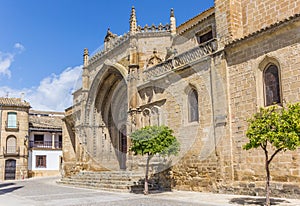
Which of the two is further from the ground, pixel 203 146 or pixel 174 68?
pixel 174 68

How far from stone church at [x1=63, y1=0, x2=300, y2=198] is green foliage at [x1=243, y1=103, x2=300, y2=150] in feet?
6.59

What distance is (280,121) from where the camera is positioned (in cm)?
912

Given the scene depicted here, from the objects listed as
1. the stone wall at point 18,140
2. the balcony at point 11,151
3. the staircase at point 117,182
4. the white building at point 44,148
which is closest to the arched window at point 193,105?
the staircase at point 117,182

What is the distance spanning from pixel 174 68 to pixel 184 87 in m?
1.14

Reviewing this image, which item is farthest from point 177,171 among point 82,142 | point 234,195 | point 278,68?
point 82,142

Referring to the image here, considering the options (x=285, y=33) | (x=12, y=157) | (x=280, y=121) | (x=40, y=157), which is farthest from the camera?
(x=40, y=157)

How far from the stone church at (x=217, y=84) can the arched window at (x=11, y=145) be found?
18514 mm

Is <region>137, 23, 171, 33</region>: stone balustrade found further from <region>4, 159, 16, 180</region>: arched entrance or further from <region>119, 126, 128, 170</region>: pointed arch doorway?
<region>4, 159, 16, 180</region>: arched entrance

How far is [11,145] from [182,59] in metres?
25.8

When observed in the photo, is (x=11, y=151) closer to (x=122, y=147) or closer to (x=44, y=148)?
(x=44, y=148)

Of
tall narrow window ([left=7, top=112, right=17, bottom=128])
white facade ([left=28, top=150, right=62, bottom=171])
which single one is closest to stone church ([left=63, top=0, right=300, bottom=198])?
tall narrow window ([left=7, top=112, right=17, bottom=128])

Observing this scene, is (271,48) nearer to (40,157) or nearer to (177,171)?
(177,171)

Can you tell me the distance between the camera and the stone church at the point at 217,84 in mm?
11383

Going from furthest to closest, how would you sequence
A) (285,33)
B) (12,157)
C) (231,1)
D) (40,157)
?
(40,157) < (12,157) < (231,1) < (285,33)
